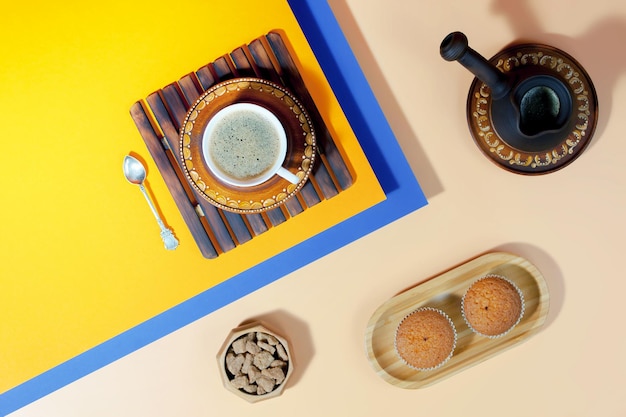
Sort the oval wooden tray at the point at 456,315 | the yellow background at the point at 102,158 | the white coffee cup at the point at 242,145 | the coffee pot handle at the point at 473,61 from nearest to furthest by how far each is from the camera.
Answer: the coffee pot handle at the point at 473,61, the white coffee cup at the point at 242,145, the yellow background at the point at 102,158, the oval wooden tray at the point at 456,315

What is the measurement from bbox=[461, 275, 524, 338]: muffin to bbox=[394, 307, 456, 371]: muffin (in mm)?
63

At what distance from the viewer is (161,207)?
1.19 meters

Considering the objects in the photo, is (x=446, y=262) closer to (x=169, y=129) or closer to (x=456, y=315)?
(x=456, y=315)

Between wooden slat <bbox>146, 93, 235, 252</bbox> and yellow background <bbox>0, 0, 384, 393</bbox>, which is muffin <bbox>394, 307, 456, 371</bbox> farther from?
wooden slat <bbox>146, 93, 235, 252</bbox>

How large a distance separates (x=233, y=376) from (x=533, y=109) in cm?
97

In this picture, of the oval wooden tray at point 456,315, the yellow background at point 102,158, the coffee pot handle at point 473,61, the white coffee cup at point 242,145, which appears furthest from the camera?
the oval wooden tray at point 456,315

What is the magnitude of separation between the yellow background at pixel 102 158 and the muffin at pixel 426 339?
0.33 m

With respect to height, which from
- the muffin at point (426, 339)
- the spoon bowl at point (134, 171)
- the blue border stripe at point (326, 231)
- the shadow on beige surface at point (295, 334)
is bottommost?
the muffin at point (426, 339)

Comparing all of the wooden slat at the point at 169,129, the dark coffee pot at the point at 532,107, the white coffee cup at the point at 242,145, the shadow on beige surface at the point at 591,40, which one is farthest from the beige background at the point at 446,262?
the white coffee cup at the point at 242,145

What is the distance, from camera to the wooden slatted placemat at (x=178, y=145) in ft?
3.72

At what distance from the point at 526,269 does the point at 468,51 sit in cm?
63

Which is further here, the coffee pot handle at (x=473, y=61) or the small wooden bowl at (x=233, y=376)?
the small wooden bowl at (x=233, y=376)

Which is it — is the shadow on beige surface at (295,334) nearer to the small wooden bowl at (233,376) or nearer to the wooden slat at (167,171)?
the small wooden bowl at (233,376)

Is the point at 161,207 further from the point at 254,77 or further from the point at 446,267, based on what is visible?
the point at 446,267
